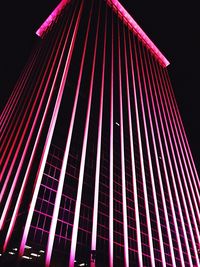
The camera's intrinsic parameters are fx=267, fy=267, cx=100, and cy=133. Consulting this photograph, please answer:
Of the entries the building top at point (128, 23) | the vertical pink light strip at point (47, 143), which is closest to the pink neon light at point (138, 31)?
the building top at point (128, 23)

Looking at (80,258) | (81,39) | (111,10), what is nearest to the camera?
(80,258)

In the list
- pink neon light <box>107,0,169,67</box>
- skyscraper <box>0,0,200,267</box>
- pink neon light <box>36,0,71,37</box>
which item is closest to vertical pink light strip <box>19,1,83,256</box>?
skyscraper <box>0,0,200,267</box>

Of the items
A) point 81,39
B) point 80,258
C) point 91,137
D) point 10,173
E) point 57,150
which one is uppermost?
point 81,39

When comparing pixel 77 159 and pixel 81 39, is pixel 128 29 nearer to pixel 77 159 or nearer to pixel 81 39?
pixel 81 39

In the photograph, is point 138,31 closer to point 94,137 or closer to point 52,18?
point 52,18

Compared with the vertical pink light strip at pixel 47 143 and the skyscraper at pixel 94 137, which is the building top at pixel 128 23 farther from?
the vertical pink light strip at pixel 47 143

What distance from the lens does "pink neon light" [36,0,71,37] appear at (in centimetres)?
3158

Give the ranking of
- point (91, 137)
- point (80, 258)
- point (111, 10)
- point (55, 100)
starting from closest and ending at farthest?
point (55, 100) → point (80, 258) → point (91, 137) → point (111, 10)

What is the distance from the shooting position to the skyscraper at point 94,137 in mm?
19144

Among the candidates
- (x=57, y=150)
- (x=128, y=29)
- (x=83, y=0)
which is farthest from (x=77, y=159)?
(x=128, y=29)

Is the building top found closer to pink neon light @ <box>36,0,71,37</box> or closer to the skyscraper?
pink neon light @ <box>36,0,71,37</box>

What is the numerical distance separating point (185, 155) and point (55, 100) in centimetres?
1623

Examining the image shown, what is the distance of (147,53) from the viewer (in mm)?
36000

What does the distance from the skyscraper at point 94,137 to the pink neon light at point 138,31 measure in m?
0.13
